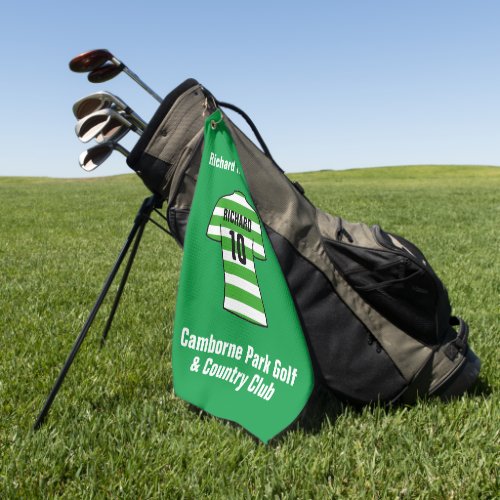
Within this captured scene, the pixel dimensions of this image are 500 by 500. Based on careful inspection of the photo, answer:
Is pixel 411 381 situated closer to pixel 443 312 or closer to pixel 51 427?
pixel 443 312

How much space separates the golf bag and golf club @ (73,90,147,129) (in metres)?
0.22

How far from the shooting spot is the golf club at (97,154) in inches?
120

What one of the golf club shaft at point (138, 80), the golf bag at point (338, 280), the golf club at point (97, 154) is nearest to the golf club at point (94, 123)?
the golf club at point (97, 154)

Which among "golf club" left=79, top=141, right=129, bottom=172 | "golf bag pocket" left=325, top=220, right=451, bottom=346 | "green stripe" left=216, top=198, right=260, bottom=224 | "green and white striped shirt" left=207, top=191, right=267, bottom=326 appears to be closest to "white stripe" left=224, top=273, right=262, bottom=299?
"green and white striped shirt" left=207, top=191, right=267, bottom=326

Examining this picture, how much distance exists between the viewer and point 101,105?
121 inches

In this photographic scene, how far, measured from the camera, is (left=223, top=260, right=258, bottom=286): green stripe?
9.53ft

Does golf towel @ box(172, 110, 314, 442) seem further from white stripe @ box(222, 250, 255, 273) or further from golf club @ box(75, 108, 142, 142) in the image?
golf club @ box(75, 108, 142, 142)

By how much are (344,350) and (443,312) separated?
0.62m

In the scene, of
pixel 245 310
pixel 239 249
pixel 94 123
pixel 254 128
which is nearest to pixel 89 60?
pixel 94 123

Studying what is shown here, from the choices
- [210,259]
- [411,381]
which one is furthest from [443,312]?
[210,259]

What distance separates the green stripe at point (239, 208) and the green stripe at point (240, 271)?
10.1 inches

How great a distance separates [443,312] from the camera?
3064 mm

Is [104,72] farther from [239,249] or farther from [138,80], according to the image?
[239,249]

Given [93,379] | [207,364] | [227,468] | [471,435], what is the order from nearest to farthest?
[227,468] < [471,435] < [207,364] < [93,379]
